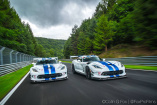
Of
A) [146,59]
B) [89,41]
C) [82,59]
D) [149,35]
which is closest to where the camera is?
[82,59]

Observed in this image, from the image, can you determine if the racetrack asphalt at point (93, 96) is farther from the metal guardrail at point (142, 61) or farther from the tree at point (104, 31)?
the tree at point (104, 31)

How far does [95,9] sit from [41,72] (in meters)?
80.5

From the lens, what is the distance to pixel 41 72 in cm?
607

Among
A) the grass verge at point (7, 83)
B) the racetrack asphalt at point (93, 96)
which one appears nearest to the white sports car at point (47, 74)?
the grass verge at point (7, 83)

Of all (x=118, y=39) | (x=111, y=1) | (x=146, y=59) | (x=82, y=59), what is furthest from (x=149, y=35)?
(x=111, y=1)

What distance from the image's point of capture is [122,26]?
97.8ft

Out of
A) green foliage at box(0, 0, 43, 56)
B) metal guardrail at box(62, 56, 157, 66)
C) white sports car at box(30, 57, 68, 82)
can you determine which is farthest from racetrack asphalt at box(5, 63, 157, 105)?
green foliage at box(0, 0, 43, 56)

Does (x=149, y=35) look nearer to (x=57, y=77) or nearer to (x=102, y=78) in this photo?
(x=102, y=78)

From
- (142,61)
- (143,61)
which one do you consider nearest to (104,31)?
(142,61)

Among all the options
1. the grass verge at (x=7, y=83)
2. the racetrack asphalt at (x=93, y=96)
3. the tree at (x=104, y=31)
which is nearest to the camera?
the racetrack asphalt at (x=93, y=96)

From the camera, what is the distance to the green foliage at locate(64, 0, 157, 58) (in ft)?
28.3

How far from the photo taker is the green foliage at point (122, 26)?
28.3 ft

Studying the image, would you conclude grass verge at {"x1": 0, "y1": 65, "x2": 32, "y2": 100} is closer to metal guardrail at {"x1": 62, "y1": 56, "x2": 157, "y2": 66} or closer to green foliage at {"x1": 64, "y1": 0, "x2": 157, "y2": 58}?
green foliage at {"x1": 64, "y1": 0, "x2": 157, "y2": 58}

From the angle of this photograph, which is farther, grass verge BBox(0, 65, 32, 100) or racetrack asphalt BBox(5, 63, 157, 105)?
grass verge BBox(0, 65, 32, 100)
